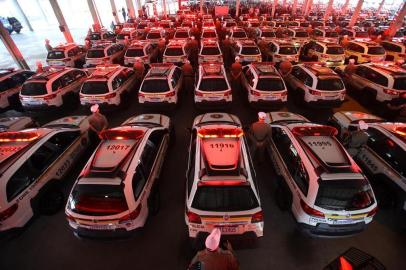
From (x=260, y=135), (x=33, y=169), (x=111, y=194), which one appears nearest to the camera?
(x=111, y=194)

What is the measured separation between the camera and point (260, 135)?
6.18 meters

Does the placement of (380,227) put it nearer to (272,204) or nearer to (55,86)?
(272,204)

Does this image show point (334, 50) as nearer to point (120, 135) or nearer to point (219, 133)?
point (219, 133)

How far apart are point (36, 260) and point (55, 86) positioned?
22.9 ft

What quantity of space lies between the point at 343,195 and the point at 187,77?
867cm

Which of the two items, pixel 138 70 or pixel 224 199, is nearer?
pixel 224 199

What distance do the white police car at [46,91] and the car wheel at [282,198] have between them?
29.8 feet

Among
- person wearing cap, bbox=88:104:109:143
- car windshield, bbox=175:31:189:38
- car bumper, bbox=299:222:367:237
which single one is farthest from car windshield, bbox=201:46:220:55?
car bumper, bbox=299:222:367:237

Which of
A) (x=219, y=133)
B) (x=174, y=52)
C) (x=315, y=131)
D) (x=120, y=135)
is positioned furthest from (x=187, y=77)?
(x=315, y=131)

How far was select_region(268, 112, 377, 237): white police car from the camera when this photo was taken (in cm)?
404

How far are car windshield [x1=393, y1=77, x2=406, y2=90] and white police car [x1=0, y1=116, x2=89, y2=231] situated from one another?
11.5 meters

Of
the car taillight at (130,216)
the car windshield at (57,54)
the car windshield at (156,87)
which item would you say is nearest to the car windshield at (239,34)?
the car windshield at (156,87)

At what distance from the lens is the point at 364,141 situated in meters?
5.75

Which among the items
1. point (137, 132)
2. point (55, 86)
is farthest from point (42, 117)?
point (137, 132)
